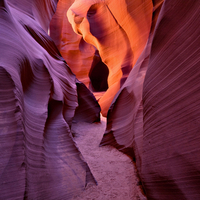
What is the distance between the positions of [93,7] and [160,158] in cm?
742

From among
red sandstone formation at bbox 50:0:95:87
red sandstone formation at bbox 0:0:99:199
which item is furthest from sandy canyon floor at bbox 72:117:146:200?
red sandstone formation at bbox 50:0:95:87

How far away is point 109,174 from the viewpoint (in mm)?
2637

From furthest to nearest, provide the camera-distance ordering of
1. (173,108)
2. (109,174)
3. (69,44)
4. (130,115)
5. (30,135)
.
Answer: (69,44)
(130,115)
(109,174)
(30,135)
(173,108)

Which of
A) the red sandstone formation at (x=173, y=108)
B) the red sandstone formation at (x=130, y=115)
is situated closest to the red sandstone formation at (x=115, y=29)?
the red sandstone formation at (x=130, y=115)

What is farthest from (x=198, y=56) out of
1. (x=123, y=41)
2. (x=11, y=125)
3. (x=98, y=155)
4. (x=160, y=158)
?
(x=123, y=41)

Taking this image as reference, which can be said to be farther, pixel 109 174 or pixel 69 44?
pixel 69 44

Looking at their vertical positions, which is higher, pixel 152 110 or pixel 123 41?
pixel 152 110

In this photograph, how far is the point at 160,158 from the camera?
1.95 m

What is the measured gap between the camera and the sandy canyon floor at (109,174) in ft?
7.07

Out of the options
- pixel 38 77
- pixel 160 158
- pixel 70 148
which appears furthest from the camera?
pixel 38 77

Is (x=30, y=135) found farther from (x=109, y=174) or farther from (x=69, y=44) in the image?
(x=69, y=44)

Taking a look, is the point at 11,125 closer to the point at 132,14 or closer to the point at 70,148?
the point at 70,148

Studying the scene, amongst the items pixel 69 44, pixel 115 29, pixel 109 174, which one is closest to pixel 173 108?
pixel 109 174

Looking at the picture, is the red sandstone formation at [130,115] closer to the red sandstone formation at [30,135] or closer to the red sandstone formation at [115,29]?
the red sandstone formation at [30,135]
